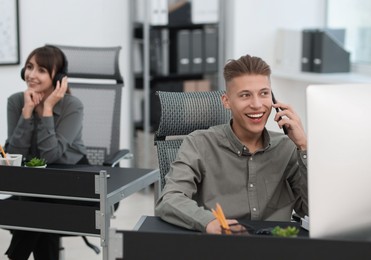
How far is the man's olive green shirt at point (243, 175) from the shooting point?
2.33 metres

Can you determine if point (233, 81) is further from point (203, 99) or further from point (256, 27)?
point (256, 27)

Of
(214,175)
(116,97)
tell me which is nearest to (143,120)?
(116,97)

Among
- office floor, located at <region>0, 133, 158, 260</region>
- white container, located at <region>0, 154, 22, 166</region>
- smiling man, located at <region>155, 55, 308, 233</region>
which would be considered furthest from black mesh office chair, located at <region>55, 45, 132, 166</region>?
smiling man, located at <region>155, 55, 308, 233</region>

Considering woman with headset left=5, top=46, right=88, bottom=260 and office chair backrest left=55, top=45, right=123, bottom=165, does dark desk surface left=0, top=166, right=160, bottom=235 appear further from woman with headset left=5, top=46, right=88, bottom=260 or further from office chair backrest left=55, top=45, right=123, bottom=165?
office chair backrest left=55, top=45, right=123, bottom=165

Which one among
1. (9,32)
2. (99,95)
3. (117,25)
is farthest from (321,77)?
(9,32)

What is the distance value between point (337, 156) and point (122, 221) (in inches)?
129

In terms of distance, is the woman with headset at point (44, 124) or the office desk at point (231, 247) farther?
the woman with headset at point (44, 124)

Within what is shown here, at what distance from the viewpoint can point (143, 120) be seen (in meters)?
5.48

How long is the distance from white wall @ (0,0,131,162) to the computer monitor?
3469mm

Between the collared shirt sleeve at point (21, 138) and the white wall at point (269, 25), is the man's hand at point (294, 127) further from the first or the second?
the white wall at point (269, 25)

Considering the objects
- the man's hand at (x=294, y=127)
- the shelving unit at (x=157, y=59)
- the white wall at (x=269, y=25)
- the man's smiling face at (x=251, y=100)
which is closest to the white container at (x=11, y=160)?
the man's smiling face at (x=251, y=100)

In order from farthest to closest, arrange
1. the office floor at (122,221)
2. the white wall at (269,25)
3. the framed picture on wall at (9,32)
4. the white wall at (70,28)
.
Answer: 1. the white wall at (269,25)
2. the white wall at (70,28)
3. the framed picture on wall at (9,32)
4. the office floor at (122,221)

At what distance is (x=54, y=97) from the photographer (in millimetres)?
3338

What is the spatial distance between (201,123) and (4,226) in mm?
839
